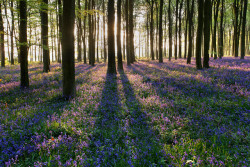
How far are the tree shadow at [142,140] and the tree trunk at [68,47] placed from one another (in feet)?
11.0

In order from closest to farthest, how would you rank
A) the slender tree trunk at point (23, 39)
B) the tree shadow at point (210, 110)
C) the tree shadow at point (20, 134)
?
1. the tree shadow at point (20, 134)
2. the tree shadow at point (210, 110)
3. the slender tree trunk at point (23, 39)

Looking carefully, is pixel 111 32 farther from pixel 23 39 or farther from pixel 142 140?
pixel 142 140

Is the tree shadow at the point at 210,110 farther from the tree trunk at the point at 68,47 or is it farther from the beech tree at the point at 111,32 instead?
the beech tree at the point at 111,32

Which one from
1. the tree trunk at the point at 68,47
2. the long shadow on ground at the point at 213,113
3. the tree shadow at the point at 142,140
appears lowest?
the tree shadow at the point at 142,140

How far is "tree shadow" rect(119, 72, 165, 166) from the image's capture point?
3.29 m

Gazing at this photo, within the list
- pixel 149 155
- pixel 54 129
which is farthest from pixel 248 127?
pixel 54 129

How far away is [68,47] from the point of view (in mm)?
7789

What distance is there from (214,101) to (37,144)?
659cm

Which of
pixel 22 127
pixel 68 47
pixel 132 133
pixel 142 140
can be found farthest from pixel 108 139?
pixel 68 47

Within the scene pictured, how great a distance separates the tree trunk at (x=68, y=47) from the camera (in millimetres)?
7551

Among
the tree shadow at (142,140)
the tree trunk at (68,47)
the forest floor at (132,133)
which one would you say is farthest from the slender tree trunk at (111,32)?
the tree shadow at (142,140)

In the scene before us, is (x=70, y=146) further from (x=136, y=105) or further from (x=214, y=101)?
(x=214, y=101)

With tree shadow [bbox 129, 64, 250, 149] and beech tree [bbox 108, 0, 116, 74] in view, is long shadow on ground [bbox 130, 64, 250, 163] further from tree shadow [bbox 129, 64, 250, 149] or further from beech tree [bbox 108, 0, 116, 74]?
beech tree [bbox 108, 0, 116, 74]

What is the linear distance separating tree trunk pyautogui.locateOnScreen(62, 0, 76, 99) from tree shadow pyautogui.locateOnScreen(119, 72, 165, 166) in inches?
132
